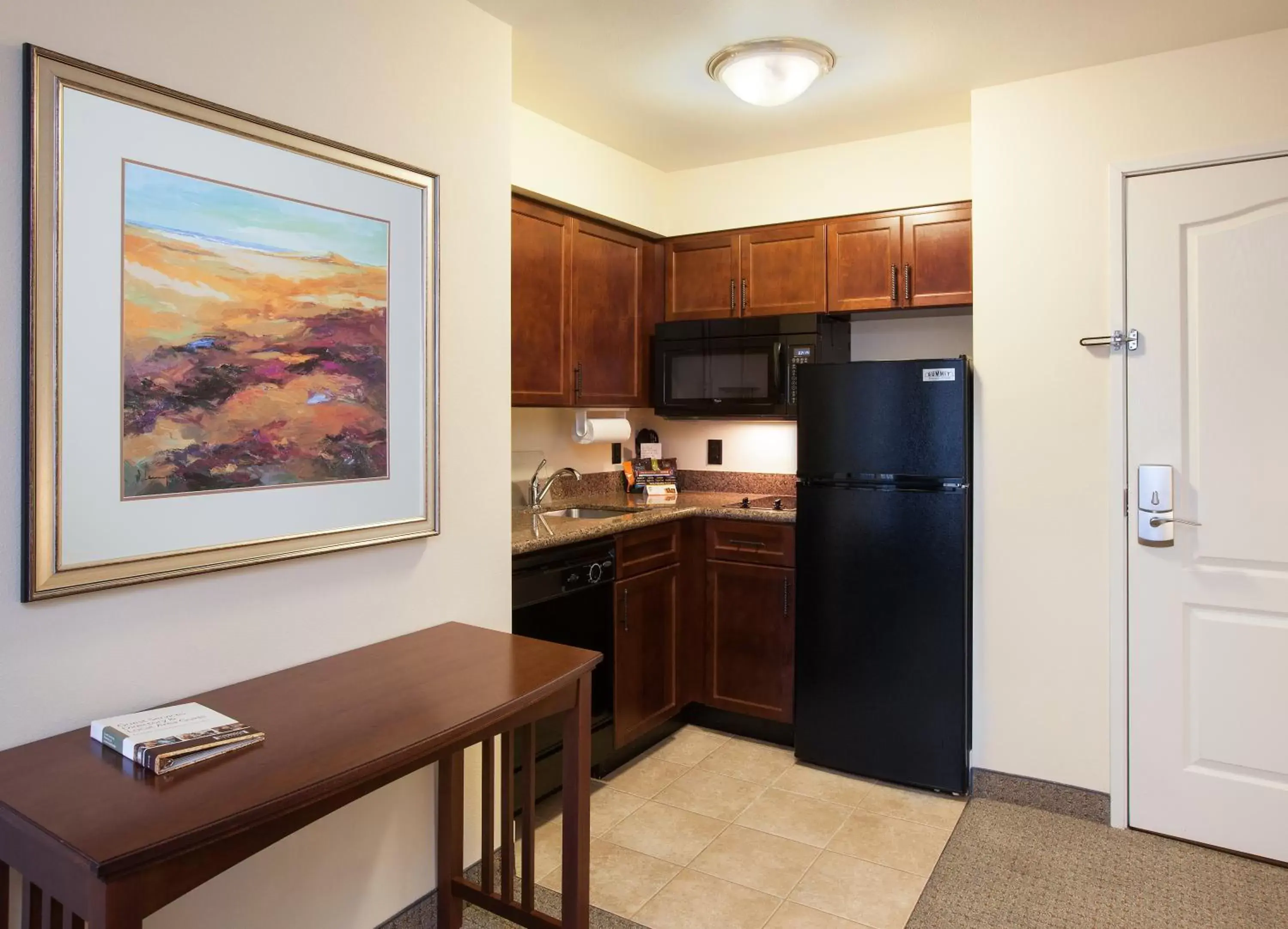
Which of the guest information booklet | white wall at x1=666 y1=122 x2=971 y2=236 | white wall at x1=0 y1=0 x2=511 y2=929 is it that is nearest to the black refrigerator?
white wall at x1=666 y1=122 x2=971 y2=236

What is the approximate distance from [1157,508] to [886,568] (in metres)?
0.85

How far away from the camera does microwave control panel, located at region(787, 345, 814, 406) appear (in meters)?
3.52

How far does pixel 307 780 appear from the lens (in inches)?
51.9

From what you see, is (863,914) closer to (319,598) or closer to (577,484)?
(319,598)

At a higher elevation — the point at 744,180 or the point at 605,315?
the point at 744,180

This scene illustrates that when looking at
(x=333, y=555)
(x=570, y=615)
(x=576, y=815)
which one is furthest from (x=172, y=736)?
(x=570, y=615)

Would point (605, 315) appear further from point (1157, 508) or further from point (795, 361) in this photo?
point (1157, 508)

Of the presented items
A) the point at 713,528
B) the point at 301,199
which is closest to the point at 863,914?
the point at 713,528

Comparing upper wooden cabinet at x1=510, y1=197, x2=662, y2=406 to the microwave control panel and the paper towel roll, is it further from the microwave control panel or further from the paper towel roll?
the microwave control panel

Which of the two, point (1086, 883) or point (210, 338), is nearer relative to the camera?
point (210, 338)

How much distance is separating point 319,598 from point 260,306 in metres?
0.66

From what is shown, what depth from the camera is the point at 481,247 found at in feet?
7.86

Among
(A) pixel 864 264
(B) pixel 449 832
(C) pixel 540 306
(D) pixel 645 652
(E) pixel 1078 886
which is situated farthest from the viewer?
(A) pixel 864 264

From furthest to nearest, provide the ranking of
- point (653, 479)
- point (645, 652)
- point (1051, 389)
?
point (653, 479) < point (645, 652) < point (1051, 389)
